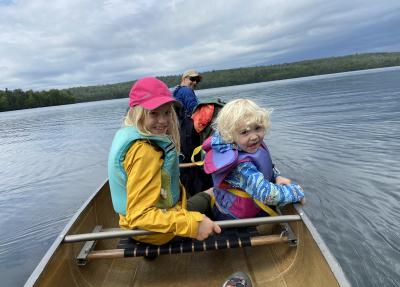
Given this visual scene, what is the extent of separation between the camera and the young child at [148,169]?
→ 248 centimetres

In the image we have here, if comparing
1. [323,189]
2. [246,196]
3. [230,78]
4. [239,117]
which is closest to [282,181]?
[246,196]

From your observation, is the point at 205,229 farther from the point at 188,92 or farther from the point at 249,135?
the point at 188,92

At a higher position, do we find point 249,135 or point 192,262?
point 249,135

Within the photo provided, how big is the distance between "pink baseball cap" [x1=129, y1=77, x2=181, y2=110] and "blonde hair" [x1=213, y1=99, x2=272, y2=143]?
1.68 feet

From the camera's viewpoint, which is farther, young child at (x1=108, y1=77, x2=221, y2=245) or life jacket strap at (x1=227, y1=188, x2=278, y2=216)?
life jacket strap at (x1=227, y1=188, x2=278, y2=216)

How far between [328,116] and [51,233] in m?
14.0

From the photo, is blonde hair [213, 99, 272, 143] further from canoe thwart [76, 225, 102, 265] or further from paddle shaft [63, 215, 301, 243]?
canoe thwart [76, 225, 102, 265]

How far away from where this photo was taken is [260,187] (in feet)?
9.29

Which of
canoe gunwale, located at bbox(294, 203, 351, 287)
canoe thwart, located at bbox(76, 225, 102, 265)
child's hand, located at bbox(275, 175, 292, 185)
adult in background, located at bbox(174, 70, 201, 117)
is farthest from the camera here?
adult in background, located at bbox(174, 70, 201, 117)

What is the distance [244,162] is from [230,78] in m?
90.5

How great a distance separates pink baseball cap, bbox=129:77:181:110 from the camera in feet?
8.38

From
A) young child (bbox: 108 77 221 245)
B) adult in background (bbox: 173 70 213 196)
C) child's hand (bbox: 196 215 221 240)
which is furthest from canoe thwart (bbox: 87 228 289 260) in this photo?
adult in background (bbox: 173 70 213 196)

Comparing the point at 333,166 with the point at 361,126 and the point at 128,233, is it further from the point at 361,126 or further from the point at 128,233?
the point at 128,233

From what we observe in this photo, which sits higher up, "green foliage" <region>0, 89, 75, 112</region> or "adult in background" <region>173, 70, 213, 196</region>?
"adult in background" <region>173, 70, 213, 196</region>
